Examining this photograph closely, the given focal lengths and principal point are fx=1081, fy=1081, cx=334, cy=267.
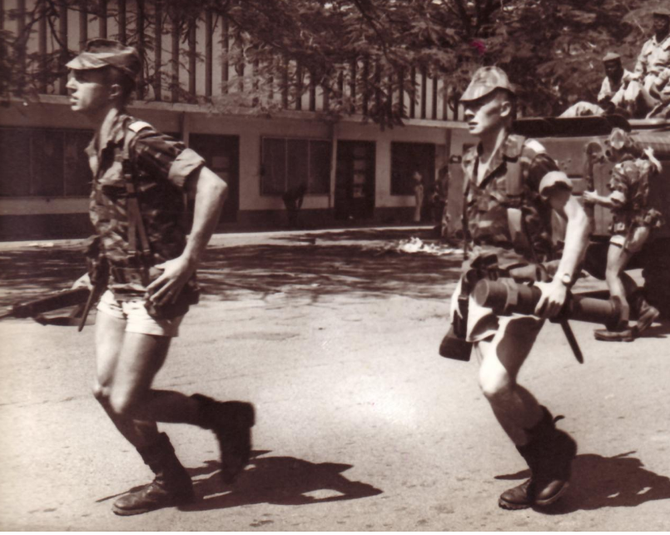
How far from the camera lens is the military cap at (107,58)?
4148 millimetres

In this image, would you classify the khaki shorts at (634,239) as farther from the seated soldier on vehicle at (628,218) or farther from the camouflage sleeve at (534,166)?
the camouflage sleeve at (534,166)

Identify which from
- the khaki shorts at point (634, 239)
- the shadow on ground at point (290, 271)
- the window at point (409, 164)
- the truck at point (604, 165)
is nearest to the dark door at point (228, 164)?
the window at point (409, 164)

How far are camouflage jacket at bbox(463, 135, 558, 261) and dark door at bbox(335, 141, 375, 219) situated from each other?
2823 centimetres

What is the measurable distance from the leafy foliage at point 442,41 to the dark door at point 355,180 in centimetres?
1190

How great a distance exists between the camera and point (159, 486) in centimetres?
438

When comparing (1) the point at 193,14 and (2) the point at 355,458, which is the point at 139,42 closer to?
(1) the point at 193,14

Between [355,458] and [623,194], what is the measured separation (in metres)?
4.68

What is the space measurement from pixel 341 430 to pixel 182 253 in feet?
6.60

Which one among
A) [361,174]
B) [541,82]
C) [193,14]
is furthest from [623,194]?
[361,174]

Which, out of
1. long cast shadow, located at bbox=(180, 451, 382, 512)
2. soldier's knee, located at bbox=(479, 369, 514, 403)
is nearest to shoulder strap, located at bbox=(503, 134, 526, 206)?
soldier's knee, located at bbox=(479, 369, 514, 403)

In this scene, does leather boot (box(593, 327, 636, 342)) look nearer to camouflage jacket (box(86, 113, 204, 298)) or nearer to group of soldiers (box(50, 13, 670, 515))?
group of soldiers (box(50, 13, 670, 515))

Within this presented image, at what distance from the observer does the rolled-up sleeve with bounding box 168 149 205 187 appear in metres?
4.04

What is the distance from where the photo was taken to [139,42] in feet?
46.5

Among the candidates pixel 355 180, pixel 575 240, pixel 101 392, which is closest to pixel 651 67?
pixel 575 240
